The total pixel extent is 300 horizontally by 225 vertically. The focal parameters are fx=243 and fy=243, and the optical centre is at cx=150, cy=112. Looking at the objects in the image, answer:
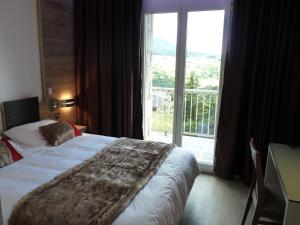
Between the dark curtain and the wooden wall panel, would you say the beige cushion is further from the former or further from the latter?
the dark curtain

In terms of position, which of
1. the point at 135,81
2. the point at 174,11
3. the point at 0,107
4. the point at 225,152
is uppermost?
the point at 174,11

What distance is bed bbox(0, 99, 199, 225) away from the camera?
5.52 ft

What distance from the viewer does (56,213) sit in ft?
5.21

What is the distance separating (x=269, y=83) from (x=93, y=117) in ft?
8.69

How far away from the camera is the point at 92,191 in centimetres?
184

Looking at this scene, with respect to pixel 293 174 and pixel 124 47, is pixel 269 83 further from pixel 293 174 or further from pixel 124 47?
pixel 124 47

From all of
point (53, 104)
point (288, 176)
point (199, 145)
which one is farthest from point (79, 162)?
point (199, 145)

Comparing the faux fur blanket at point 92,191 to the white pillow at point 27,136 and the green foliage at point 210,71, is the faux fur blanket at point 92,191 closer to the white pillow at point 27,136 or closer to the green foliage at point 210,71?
the white pillow at point 27,136

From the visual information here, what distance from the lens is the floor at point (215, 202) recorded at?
257 cm

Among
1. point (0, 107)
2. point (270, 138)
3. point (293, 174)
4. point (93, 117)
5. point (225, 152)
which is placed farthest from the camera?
point (93, 117)

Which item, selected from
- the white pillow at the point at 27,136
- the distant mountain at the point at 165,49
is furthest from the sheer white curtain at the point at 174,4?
the white pillow at the point at 27,136

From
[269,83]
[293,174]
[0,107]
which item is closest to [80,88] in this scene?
[0,107]

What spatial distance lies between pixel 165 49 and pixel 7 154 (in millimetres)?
2522

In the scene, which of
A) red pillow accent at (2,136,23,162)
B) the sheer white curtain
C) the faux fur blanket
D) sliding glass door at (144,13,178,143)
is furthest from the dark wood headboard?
the sheer white curtain
